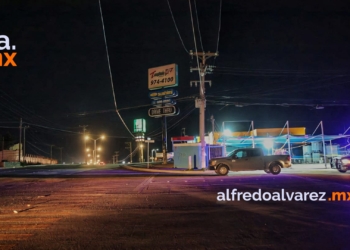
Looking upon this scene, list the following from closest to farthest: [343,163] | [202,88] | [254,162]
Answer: [254,162], [343,163], [202,88]

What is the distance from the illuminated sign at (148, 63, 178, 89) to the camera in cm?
3997

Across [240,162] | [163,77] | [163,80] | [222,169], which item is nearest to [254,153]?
[240,162]

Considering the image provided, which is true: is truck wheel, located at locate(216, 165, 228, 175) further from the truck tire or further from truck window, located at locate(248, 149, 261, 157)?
truck window, located at locate(248, 149, 261, 157)

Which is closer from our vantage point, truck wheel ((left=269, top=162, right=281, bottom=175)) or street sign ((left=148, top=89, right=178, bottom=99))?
truck wheel ((left=269, top=162, right=281, bottom=175))

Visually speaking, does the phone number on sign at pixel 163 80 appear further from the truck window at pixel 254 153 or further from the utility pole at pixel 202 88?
the truck window at pixel 254 153

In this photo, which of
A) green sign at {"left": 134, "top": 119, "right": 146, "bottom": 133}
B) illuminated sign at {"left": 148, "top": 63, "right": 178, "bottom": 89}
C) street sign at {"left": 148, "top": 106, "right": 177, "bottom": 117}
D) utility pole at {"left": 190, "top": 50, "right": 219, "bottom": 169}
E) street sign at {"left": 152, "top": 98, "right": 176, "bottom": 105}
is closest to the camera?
utility pole at {"left": 190, "top": 50, "right": 219, "bottom": 169}

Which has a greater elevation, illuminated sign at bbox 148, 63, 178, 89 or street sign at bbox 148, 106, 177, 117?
illuminated sign at bbox 148, 63, 178, 89

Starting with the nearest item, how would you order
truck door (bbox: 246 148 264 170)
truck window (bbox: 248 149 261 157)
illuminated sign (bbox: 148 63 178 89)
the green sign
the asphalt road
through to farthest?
1. the asphalt road
2. truck door (bbox: 246 148 264 170)
3. truck window (bbox: 248 149 261 157)
4. illuminated sign (bbox: 148 63 178 89)
5. the green sign

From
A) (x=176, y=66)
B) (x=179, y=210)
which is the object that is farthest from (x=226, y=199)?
(x=176, y=66)

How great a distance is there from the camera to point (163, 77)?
40906 millimetres

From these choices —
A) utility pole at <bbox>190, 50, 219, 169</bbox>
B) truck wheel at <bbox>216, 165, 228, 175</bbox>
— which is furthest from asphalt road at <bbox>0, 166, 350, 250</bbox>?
utility pole at <bbox>190, 50, 219, 169</bbox>

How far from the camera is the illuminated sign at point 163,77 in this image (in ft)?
131

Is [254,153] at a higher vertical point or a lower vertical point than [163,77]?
lower

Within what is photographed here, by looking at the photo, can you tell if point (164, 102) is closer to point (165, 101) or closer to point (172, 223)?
point (165, 101)
